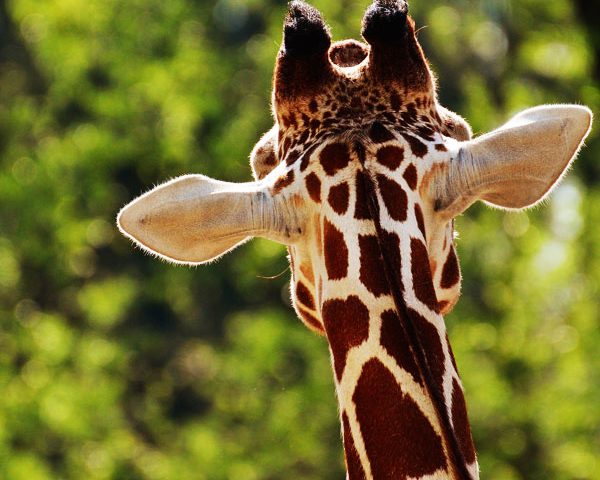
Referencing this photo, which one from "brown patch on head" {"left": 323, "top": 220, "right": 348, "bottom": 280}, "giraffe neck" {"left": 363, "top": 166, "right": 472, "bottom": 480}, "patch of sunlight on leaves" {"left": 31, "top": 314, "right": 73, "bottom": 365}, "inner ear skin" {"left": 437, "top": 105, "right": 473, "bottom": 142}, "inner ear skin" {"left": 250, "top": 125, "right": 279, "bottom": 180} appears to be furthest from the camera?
"patch of sunlight on leaves" {"left": 31, "top": 314, "right": 73, "bottom": 365}

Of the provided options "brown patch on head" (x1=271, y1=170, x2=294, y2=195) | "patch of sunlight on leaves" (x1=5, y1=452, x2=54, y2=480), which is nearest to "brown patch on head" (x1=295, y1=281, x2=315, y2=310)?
"brown patch on head" (x1=271, y1=170, x2=294, y2=195)

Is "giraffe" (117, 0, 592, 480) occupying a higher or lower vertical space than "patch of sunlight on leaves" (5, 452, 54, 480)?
higher

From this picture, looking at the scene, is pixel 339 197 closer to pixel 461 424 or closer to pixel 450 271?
pixel 450 271

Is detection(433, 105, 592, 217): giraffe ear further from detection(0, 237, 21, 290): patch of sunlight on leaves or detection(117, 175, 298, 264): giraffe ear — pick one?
detection(0, 237, 21, 290): patch of sunlight on leaves

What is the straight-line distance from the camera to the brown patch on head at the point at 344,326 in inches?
93.6

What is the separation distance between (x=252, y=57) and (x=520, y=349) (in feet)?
20.4

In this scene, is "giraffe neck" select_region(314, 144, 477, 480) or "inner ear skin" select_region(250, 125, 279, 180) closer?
"giraffe neck" select_region(314, 144, 477, 480)

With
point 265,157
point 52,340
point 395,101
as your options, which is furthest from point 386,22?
point 52,340

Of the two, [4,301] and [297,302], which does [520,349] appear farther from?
[297,302]

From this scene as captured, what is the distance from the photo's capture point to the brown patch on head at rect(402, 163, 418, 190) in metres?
2.51

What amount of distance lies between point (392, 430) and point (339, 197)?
0.53 m

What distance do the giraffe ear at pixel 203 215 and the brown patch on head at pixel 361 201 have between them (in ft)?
0.59

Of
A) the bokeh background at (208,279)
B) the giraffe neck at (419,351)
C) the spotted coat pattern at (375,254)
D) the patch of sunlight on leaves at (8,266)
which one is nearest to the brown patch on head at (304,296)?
the spotted coat pattern at (375,254)

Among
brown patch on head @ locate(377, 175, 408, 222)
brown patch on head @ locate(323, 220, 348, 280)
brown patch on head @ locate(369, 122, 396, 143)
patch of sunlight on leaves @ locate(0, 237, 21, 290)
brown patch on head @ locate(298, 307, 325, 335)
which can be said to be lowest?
patch of sunlight on leaves @ locate(0, 237, 21, 290)
